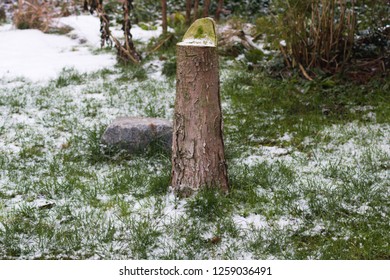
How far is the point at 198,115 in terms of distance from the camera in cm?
414

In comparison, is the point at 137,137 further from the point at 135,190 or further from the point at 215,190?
the point at 215,190

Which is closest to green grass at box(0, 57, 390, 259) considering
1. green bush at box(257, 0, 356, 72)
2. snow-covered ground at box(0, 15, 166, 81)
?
green bush at box(257, 0, 356, 72)

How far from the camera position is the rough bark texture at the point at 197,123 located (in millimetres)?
Answer: 4096

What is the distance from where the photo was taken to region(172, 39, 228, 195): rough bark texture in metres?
4.10

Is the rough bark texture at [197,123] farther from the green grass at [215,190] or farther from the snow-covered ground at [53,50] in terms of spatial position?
the snow-covered ground at [53,50]

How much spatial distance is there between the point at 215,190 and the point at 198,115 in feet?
2.17

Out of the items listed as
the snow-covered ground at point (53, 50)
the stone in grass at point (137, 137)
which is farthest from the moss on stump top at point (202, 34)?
the snow-covered ground at point (53, 50)

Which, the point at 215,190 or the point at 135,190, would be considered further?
the point at 135,190

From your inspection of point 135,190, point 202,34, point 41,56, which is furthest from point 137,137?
point 41,56

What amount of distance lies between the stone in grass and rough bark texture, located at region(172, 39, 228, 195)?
3.53 feet

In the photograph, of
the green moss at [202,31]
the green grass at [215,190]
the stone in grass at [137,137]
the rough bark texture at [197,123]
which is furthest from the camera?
the stone in grass at [137,137]

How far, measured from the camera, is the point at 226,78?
790 cm

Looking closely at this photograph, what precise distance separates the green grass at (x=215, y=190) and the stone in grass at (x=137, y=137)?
0.08m
